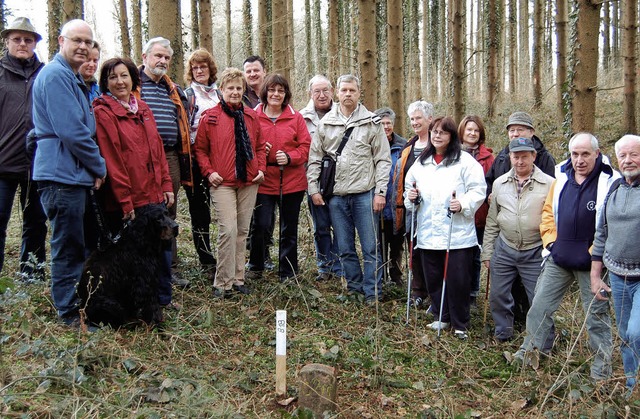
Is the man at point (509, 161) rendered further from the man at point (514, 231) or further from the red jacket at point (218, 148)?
the red jacket at point (218, 148)

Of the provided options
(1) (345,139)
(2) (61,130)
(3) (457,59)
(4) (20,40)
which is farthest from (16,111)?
(3) (457,59)

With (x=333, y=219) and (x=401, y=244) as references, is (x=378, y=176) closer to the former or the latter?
(x=333, y=219)

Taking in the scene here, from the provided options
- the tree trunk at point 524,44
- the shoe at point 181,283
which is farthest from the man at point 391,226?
the tree trunk at point 524,44

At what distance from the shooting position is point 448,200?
5.10 metres

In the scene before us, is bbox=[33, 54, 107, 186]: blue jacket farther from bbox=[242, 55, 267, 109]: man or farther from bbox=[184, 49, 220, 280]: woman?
bbox=[242, 55, 267, 109]: man

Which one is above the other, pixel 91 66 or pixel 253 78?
pixel 253 78

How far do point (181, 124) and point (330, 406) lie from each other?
3178mm

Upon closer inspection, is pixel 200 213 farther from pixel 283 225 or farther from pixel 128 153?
pixel 128 153

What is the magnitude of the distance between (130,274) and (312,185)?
2.19m

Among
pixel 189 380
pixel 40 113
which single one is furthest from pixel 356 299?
pixel 40 113

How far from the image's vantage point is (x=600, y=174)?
13.5 feet

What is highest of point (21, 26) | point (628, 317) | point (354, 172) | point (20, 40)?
point (21, 26)

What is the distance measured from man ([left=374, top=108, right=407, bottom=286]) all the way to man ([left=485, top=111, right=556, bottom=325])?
1119mm

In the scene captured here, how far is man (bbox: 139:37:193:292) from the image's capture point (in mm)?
5043
